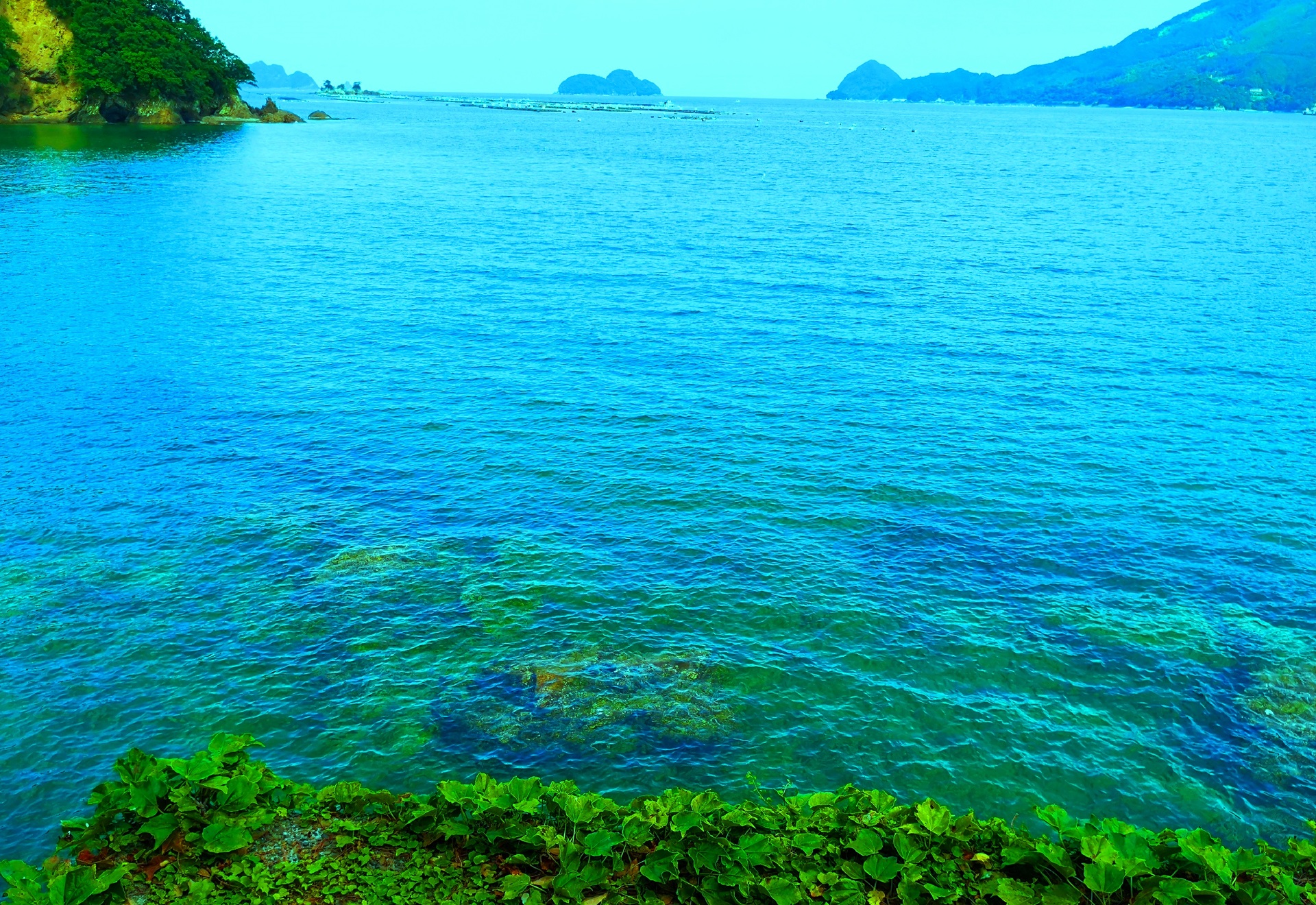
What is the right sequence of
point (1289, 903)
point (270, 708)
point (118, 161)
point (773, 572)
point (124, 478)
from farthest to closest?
1. point (118, 161)
2. point (124, 478)
3. point (773, 572)
4. point (270, 708)
5. point (1289, 903)

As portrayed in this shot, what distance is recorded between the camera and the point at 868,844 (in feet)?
60.0

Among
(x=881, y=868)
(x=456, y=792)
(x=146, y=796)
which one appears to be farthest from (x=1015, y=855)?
(x=146, y=796)

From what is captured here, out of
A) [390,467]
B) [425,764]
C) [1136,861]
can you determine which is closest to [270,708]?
[425,764]

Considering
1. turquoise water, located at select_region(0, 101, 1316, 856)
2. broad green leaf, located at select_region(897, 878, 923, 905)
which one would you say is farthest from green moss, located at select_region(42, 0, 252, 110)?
broad green leaf, located at select_region(897, 878, 923, 905)

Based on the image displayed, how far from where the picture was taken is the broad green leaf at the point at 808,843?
1833cm

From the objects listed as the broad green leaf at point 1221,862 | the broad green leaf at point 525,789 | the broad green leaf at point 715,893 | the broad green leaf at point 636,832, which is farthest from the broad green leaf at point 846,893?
the broad green leaf at point 1221,862

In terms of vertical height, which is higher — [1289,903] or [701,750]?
[1289,903]

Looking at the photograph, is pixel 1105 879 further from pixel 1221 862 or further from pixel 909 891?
pixel 909 891

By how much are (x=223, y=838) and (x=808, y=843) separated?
11.6 m

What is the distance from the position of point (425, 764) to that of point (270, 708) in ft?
17.5

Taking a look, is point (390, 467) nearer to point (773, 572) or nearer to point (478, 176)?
point (773, 572)

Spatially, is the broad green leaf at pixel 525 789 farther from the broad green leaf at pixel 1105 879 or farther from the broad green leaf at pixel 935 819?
the broad green leaf at pixel 1105 879

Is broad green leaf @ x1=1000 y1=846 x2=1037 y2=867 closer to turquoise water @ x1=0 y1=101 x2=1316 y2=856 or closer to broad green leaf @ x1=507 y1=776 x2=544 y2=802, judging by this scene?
turquoise water @ x1=0 y1=101 x2=1316 y2=856

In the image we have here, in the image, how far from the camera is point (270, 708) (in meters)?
26.5
